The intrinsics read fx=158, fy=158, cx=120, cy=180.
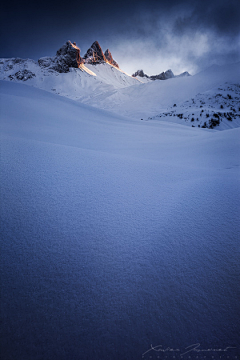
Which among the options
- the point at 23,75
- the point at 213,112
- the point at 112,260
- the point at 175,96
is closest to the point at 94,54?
the point at 23,75

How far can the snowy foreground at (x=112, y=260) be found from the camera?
1.85 ft

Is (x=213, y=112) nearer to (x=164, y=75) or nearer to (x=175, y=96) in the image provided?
(x=175, y=96)

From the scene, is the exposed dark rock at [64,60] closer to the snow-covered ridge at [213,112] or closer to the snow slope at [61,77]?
the snow slope at [61,77]

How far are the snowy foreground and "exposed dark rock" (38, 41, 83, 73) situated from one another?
44.0 m

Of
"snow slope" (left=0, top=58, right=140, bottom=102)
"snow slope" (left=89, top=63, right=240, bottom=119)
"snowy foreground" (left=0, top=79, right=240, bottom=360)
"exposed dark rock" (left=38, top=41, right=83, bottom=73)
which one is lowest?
"snowy foreground" (left=0, top=79, right=240, bottom=360)

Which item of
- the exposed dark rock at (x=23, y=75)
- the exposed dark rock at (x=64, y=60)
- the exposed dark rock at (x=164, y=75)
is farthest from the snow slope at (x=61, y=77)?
the exposed dark rock at (x=164, y=75)

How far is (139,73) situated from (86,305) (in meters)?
77.6

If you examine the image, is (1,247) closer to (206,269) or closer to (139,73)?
(206,269)

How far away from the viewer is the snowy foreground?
563 millimetres

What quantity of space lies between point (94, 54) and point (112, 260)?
64.4 metres

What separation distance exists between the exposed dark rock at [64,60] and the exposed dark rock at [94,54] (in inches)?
316

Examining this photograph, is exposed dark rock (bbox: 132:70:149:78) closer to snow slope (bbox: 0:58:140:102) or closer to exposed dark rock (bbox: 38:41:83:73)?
snow slope (bbox: 0:58:140:102)

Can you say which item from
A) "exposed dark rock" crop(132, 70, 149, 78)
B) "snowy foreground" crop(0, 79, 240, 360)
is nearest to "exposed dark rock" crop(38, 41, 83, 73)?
"exposed dark rock" crop(132, 70, 149, 78)

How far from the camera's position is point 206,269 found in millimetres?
741
